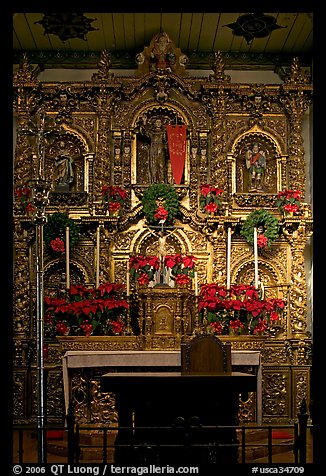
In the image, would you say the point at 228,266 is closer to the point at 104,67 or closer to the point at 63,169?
the point at 63,169

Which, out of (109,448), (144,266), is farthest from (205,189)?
(109,448)

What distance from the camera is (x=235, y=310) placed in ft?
40.8

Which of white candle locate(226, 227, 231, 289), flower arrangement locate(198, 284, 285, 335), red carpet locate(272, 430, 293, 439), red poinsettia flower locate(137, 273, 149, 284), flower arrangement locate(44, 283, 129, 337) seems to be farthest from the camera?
white candle locate(226, 227, 231, 289)

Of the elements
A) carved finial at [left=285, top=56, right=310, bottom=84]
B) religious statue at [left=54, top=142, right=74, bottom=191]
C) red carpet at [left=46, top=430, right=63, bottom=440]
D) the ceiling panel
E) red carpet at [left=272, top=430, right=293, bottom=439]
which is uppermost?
the ceiling panel

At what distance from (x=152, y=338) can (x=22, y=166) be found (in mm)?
3535

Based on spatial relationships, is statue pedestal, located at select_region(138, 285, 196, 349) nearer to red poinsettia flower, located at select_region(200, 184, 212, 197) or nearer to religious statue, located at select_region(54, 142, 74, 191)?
red poinsettia flower, located at select_region(200, 184, 212, 197)

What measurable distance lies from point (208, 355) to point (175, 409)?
86 cm

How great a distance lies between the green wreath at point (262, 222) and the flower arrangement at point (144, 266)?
1.49 meters

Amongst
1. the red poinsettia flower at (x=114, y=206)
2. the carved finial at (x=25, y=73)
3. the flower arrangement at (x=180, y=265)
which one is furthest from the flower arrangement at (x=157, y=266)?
the carved finial at (x=25, y=73)

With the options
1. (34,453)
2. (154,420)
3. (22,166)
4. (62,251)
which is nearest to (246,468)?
(154,420)

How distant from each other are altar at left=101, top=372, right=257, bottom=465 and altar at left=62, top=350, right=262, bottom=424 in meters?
1.99

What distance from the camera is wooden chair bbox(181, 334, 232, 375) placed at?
353 inches

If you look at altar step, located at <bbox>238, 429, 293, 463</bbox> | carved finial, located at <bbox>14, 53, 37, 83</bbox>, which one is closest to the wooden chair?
altar step, located at <bbox>238, 429, 293, 463</bbox>

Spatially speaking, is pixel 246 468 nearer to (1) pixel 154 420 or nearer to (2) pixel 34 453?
(1) pixel 154 420
